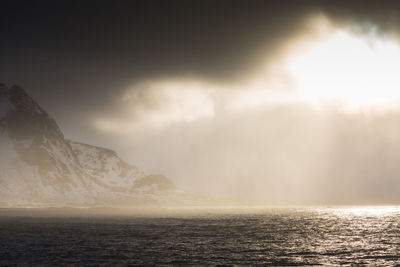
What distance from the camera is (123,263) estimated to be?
60.4 meters

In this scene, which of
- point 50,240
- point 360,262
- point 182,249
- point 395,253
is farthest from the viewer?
point 50,240

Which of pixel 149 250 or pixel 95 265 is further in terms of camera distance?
pixel 149 250

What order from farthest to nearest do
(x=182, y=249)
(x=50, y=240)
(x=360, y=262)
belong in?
(x=50, y=240) → (x=182, y=249) → (x=360, y=262)

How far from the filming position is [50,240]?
9188 centimetres

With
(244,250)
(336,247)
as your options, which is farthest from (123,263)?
(336,247)

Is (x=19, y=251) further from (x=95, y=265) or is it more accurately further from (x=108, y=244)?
(x=95, y=265)

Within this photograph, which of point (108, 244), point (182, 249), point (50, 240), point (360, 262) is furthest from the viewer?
point (50, 240)

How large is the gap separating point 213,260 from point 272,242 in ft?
97.4

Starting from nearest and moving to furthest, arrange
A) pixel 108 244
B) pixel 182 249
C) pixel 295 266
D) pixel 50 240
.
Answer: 1. pixel 295 266
2. pixel 182 249
3. pixel 108 244
4. pixel 50 240

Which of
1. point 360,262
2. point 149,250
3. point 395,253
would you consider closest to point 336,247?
point 395,253

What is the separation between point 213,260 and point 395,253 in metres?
35.1

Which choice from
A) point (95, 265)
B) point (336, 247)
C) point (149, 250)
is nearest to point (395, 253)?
point (336, 247)

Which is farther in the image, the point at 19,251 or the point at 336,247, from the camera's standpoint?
the point at 336,247

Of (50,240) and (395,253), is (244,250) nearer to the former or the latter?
(395,253)
